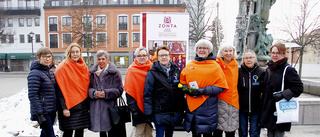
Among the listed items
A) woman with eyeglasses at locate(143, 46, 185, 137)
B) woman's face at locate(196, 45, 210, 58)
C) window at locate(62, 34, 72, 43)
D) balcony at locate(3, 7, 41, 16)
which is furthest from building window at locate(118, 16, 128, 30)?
woman's face at locate(196, 45, 210, 58)

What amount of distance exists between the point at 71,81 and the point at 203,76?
2.12 metres

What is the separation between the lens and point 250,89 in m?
3.09

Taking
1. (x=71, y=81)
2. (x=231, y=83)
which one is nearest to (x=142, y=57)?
(x=71, y=81)

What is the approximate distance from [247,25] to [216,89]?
5.71 metres

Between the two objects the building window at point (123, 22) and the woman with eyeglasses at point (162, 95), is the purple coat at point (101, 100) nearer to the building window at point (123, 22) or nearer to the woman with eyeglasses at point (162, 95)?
the woman with eyeglasses at point (162, 95)

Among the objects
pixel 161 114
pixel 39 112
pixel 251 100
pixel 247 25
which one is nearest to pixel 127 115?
pixel 161 114

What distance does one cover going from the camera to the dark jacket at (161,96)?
2.98 metres

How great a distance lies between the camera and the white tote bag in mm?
2748

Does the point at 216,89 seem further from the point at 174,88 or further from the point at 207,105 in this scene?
the point at 174,88

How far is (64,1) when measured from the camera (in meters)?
36.6

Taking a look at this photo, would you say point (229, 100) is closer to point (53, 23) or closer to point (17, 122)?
point (17, 122)

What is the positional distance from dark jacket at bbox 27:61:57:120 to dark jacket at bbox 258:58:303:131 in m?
3.36

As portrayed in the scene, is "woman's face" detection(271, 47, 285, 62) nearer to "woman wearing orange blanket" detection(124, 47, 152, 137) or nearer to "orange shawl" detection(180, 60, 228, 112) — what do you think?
"orange shawl" detection(180, 60, 228, 112)

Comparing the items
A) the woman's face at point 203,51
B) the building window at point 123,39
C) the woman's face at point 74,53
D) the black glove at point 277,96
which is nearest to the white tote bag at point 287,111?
the black glove at point 277,96
